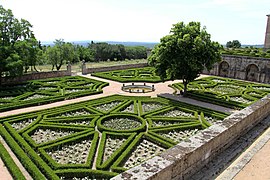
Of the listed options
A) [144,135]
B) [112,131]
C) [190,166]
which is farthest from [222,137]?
[112,131]

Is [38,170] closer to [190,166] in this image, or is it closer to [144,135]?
[144,135]

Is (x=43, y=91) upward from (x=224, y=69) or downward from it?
downward

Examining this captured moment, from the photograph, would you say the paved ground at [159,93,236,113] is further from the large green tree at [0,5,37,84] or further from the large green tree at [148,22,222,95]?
the large green tree at [0,5,37,84]

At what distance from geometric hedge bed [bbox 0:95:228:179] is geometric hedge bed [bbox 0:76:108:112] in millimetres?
3085

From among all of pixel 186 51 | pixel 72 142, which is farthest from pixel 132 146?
pixel 186 51

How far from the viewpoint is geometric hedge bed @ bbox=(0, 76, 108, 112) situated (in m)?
20.9

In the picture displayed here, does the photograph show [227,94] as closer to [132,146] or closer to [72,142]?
[132,146]

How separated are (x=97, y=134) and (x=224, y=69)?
33115mm

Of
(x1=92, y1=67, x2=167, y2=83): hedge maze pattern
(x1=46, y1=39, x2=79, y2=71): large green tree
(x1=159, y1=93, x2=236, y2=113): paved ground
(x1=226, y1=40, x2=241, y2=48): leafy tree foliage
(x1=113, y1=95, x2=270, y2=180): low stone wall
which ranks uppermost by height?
(x1=226, y1=40, x2=241, y2=48): leafy tree foliage

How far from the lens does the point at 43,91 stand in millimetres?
24609

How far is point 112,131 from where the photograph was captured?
1477cm

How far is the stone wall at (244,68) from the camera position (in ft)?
118

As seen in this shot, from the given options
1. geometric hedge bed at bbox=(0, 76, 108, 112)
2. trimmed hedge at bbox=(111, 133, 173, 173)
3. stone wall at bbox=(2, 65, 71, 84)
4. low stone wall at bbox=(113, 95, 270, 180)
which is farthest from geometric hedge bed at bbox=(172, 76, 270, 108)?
stone wall at bbox=(2, 65, 71, 84)

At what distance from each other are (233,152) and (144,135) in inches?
294
